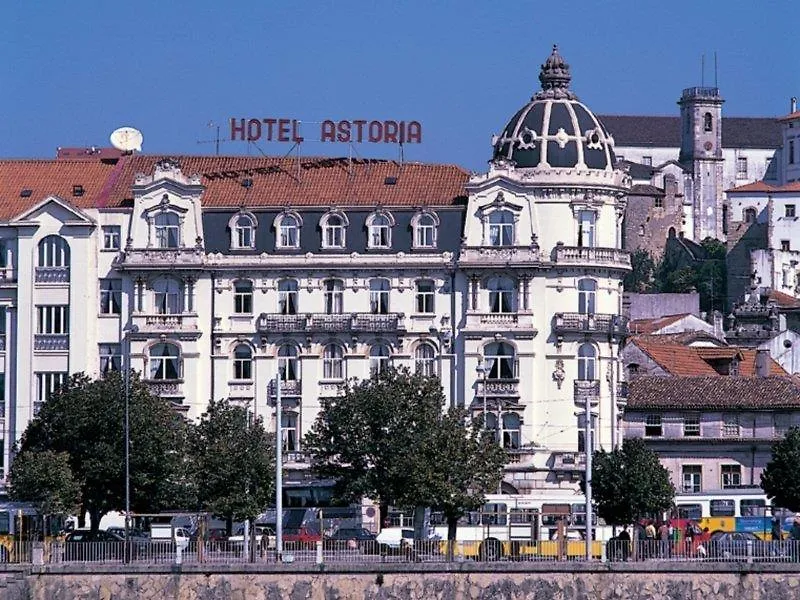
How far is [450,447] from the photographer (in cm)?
12000

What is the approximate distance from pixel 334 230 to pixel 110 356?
12.0 meters

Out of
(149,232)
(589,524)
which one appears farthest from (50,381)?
(589,524)

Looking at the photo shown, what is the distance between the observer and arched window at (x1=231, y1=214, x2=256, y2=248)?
13975cm

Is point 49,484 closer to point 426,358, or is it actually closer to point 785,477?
point 426,358

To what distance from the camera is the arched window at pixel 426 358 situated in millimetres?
138375

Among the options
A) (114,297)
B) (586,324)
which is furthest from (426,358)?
(114,297)

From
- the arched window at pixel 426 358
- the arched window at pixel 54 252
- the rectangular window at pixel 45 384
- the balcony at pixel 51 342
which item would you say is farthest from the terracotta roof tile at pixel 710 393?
the arched window at pixel 54 252

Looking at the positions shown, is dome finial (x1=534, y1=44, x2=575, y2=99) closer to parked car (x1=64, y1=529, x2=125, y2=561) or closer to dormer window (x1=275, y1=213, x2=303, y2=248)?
dormer window (x1=275, y1=213, x2=303, y2=248)

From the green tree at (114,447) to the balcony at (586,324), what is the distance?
68.0ft

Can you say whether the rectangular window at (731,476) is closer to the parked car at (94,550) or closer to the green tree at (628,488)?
the green tree at (628,488)

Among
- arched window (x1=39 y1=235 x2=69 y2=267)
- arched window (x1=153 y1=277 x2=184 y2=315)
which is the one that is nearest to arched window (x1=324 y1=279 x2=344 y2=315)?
arched window (x1=153 y1=277 x2=184 y2=315)

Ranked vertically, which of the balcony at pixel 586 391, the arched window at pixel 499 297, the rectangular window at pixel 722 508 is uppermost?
the arched window at pixel 499 297

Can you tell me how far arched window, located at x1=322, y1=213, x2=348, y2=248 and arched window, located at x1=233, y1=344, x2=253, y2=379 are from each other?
6081mm

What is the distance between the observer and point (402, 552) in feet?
353
